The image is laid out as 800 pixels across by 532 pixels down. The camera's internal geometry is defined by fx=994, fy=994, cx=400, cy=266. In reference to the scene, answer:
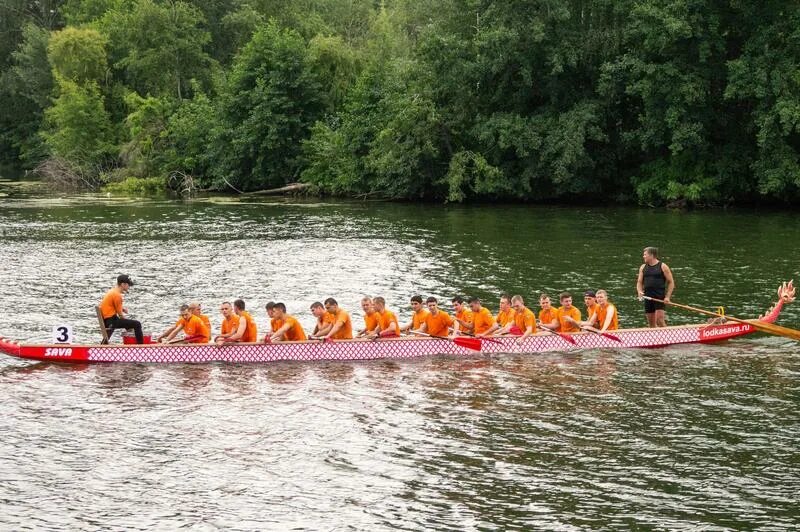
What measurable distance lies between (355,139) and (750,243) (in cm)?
3195

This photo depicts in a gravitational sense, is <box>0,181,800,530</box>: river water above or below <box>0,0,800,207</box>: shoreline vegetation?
below

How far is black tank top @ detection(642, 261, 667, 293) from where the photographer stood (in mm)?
26031

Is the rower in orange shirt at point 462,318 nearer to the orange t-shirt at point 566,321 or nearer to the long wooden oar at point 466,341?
the long wooden oar at point 466,341

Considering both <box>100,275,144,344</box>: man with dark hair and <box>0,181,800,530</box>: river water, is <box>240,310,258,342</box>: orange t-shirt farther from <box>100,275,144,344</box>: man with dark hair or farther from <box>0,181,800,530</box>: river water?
<box>100,275,144,344</box>: man with dark hair

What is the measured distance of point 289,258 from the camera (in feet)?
136

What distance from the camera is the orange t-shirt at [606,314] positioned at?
1007 inches

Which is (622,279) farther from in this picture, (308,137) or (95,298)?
(308,137)

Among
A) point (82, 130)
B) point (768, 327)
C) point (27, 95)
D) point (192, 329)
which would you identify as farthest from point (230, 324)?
point (27, 95)

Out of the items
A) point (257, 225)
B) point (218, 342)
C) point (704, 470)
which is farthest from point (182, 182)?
point (704, 470)

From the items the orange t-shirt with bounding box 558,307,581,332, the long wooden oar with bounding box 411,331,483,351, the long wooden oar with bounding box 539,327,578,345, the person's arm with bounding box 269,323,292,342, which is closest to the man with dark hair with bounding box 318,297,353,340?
the person's arm with bounding box 269,323,292,342

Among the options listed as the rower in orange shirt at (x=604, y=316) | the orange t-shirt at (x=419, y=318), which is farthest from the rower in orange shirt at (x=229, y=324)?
the rower in orange shirt at (x=604, y=316)

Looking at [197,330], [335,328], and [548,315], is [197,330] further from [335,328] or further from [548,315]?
[548,315]

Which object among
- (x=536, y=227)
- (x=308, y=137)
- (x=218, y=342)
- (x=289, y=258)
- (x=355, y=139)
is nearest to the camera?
(x=218, y=342)

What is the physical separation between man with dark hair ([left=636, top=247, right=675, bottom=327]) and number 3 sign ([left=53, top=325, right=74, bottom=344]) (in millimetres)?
14499
